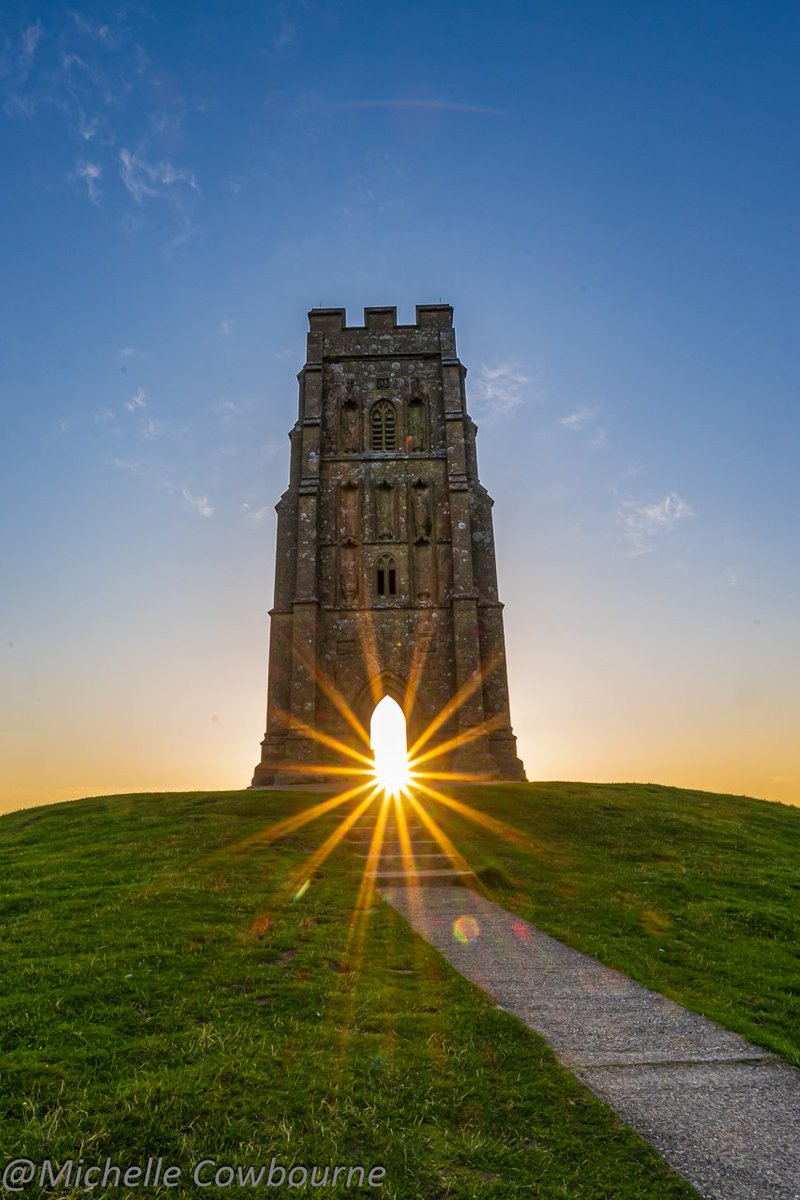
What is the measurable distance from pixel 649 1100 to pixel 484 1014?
199 centimetres

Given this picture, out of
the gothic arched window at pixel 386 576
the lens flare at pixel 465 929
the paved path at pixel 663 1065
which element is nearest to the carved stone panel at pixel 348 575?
the gothic arched window at pixel 386 576

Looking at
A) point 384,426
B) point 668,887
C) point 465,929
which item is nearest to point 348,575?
point 384,426

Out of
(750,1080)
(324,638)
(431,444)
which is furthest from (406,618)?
(750,1080)

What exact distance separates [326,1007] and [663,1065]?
331 centimetres

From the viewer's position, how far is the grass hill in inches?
177

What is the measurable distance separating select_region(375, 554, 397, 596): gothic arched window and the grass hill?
55.3 feet

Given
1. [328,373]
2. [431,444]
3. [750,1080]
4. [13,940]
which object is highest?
[328,373]

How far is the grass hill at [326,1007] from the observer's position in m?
4.49

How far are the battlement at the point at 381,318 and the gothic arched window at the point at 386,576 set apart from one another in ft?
43.5

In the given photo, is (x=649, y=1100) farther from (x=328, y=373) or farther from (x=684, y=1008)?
(x=328, y=373)

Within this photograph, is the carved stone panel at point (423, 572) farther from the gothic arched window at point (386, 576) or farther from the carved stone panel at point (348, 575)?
the carved stone panel at point (348, 575)

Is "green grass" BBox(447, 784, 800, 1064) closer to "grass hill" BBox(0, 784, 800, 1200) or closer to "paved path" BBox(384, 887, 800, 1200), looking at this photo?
"grass hill" BBox(0, 784, 800, 1200)

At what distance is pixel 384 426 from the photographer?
34.4 metres

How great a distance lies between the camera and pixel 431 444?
34.0m
